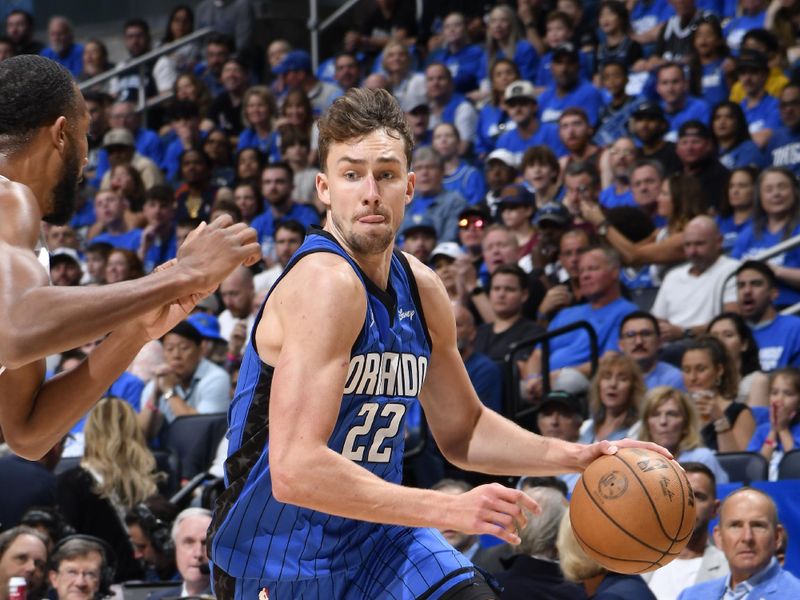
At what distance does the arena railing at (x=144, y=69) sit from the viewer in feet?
55.5

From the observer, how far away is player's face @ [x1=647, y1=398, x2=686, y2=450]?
7.55 meters

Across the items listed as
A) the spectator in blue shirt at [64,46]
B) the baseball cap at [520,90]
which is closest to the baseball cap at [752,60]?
the baseball cap at [520,90]

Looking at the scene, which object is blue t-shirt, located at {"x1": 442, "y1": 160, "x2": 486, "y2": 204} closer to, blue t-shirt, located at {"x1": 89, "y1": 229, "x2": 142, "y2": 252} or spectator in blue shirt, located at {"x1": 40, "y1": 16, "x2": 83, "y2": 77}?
blue t-shirt, located at {"x1": 89, "y1": 229, "x2": 142, "y2": 252}

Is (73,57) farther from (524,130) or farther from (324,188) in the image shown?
(324,188)

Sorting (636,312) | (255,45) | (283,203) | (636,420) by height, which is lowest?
(636,420)

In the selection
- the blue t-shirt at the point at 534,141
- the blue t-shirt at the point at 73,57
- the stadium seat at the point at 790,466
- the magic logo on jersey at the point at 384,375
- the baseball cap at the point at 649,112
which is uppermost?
the blue t-shirt at the point at 73,57

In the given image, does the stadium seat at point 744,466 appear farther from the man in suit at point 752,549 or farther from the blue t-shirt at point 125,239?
the blue t-shirt at point 125,239

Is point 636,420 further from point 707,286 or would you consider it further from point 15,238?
point 15,238

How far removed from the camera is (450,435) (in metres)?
4.51

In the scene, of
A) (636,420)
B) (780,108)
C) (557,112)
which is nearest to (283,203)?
(557,112)

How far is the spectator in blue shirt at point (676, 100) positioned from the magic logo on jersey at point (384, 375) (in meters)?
8.17

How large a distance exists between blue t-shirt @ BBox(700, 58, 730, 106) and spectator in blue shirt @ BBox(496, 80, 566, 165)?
142 cm

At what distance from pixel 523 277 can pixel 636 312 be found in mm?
1117

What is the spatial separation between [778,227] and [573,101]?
3.55m
